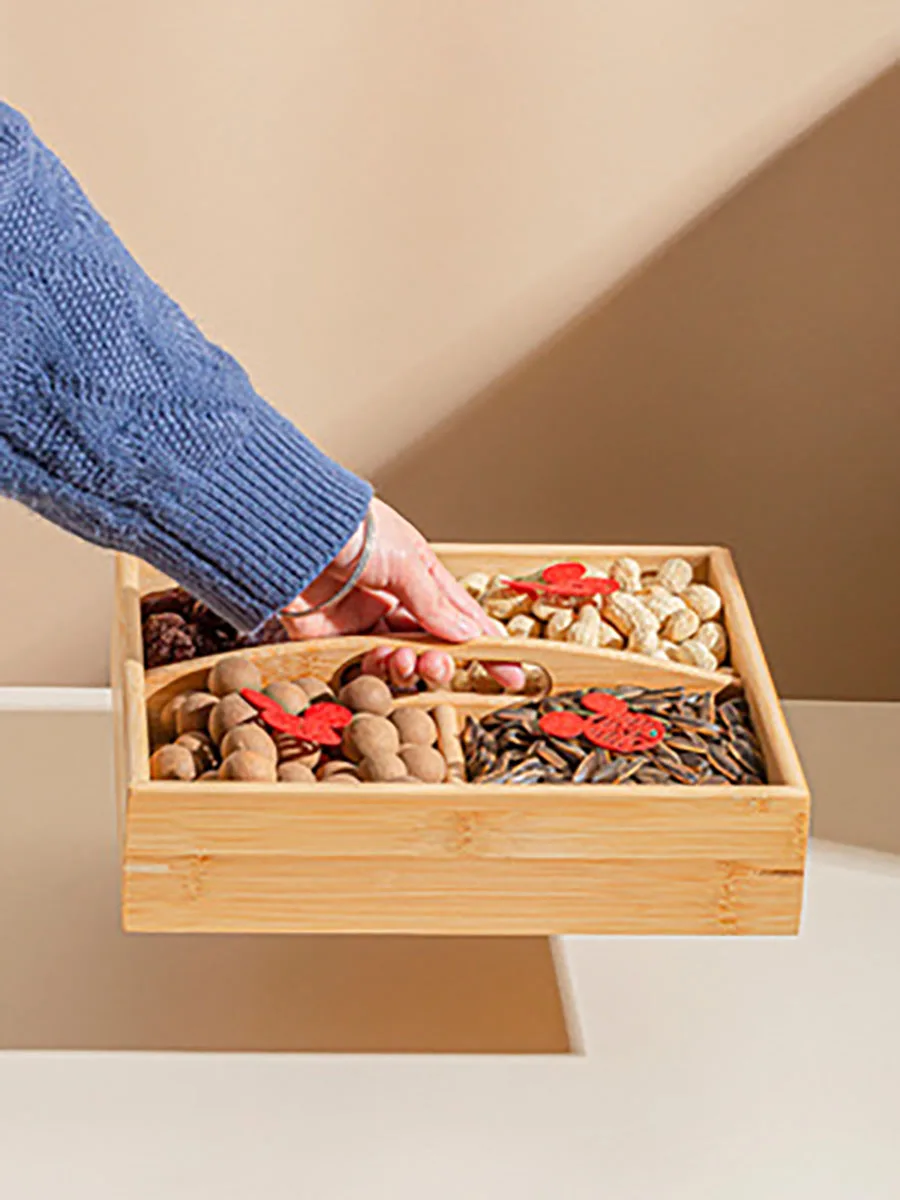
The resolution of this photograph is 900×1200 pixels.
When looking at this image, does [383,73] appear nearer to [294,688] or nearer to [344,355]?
[344,355]

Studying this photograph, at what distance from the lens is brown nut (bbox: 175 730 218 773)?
1013 mm

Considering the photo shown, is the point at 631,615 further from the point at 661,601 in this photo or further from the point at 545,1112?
the point at 545,1112

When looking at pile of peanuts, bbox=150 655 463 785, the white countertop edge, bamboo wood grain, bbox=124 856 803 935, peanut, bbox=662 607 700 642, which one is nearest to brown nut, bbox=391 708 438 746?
pile of peanuts, bbox=150 655 463 785

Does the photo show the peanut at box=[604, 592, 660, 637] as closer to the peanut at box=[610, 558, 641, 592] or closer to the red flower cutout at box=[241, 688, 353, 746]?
the peanut at box=[610, 558, 641, 592]

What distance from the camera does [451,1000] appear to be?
3.81 feet

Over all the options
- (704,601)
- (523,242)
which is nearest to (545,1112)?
(704,601)

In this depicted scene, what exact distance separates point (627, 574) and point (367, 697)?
0.26 meters

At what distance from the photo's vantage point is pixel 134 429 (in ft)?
3.03

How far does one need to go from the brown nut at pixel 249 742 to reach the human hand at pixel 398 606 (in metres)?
0.13

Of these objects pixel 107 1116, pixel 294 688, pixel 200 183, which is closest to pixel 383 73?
pixel 200 183

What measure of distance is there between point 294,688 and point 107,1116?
27 centimetres

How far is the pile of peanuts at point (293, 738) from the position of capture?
39.0 inches

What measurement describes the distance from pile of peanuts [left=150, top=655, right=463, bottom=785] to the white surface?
0.20 metres

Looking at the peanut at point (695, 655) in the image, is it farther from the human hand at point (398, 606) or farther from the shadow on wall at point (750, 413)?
the shadow on wall at point (750, 413)
